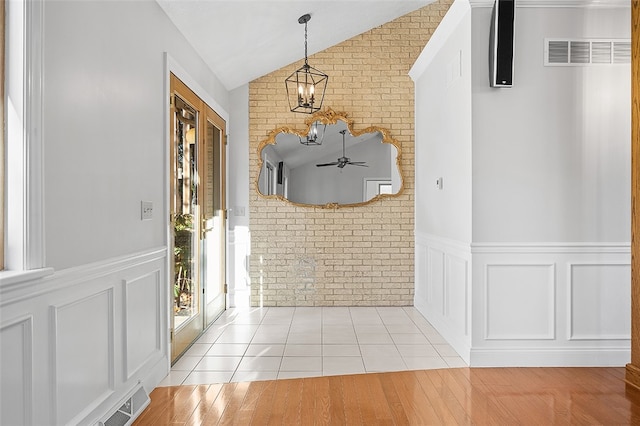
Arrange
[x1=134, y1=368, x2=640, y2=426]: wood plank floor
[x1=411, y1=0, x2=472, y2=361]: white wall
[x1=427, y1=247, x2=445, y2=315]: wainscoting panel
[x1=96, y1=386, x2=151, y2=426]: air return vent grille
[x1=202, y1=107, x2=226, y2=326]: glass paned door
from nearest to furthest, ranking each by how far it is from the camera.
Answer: [x1=96, y1=386, x2=151, y2=426]: air return vent grille → [x1=134, y1=368, x2=640, y2=426]: wood plank floor → [x1=411, y1=0, x2=472, y2=361]: white wall → [x1=427, y1=247, x2=445, y2=315]: wainscoting panel → [x1=202, y1=107, x2=226, y2=326]: glass paned door

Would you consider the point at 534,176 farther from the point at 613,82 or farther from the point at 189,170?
the point at 189,170

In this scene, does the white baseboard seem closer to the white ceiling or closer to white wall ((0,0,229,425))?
white wall ((0,0,229,425))

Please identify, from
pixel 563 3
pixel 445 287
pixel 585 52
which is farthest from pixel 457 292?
pixel 563 3

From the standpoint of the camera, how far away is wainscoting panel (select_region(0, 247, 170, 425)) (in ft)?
6.08

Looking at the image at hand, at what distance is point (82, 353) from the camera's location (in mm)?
2330

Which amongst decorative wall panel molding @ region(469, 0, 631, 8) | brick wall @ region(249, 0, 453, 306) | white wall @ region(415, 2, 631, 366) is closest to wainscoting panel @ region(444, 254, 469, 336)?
white wall @ region(415, 2, 631, 366)

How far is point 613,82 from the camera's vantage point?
12.0 ft

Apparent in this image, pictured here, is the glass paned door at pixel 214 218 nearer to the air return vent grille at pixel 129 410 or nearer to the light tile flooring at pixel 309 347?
the light tile flooring at pixel 309 347

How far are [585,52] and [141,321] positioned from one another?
11.8ft

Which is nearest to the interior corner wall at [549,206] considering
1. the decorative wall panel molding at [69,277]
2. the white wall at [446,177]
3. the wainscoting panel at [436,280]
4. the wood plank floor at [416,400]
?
the white wall at [446,177]

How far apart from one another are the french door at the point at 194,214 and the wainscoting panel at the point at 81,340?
0.54 meters

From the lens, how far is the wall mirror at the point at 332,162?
5.80 metres

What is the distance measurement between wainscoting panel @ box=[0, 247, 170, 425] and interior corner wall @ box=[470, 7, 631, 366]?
2.28 meters

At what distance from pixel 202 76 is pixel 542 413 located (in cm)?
380
